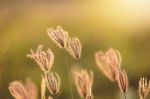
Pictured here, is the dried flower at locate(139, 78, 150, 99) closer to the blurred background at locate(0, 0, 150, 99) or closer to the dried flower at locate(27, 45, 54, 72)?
the blurred background at locate(0, 0, 150, 99)

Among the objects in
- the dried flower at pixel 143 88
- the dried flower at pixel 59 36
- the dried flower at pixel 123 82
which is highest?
the dried flower at pixel 59 36

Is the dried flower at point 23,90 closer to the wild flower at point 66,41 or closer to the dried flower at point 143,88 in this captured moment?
the wild flower at point 66,41

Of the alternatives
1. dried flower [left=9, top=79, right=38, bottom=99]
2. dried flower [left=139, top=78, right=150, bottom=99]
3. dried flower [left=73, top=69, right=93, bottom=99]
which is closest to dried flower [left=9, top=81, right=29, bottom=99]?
dried flower [left=9, top=79, right=38, bottom=99]

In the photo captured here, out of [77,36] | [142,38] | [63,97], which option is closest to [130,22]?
[142,38]

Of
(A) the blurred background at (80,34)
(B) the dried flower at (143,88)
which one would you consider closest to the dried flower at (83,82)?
(A) the blurred background at (80,34)

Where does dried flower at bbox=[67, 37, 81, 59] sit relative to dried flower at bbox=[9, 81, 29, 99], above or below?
above

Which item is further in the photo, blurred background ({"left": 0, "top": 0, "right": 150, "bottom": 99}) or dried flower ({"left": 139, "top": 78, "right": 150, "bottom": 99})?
blurred background ({"left": 0, "top": 0, "right": 150, "bottom": 99})
